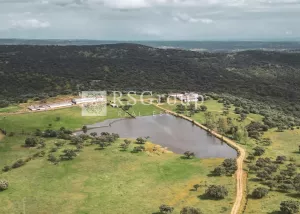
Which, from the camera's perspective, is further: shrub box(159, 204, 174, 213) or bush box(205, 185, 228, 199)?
bush box(205, 185, 228, 199)

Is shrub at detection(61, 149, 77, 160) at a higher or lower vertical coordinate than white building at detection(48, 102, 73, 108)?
lower

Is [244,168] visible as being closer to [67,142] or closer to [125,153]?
[125,153]

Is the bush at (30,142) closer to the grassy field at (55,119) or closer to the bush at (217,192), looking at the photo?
the grassy field at (55,119)

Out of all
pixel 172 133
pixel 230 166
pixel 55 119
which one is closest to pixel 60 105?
pixel 55 119

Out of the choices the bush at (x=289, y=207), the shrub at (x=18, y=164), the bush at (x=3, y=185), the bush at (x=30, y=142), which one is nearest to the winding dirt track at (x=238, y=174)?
the bush at (x=289, y=207)

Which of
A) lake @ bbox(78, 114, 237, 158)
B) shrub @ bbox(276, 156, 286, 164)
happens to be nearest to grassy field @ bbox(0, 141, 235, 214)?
lake @ bbox(78, 114, 237, 158)

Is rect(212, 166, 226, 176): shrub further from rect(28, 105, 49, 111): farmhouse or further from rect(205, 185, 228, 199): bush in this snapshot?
rect(28, 105, 49, 111): farmhouse

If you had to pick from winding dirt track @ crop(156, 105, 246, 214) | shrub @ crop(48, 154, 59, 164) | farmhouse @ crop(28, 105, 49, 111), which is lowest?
shrub @ crop(48, 154, 59, 164)
